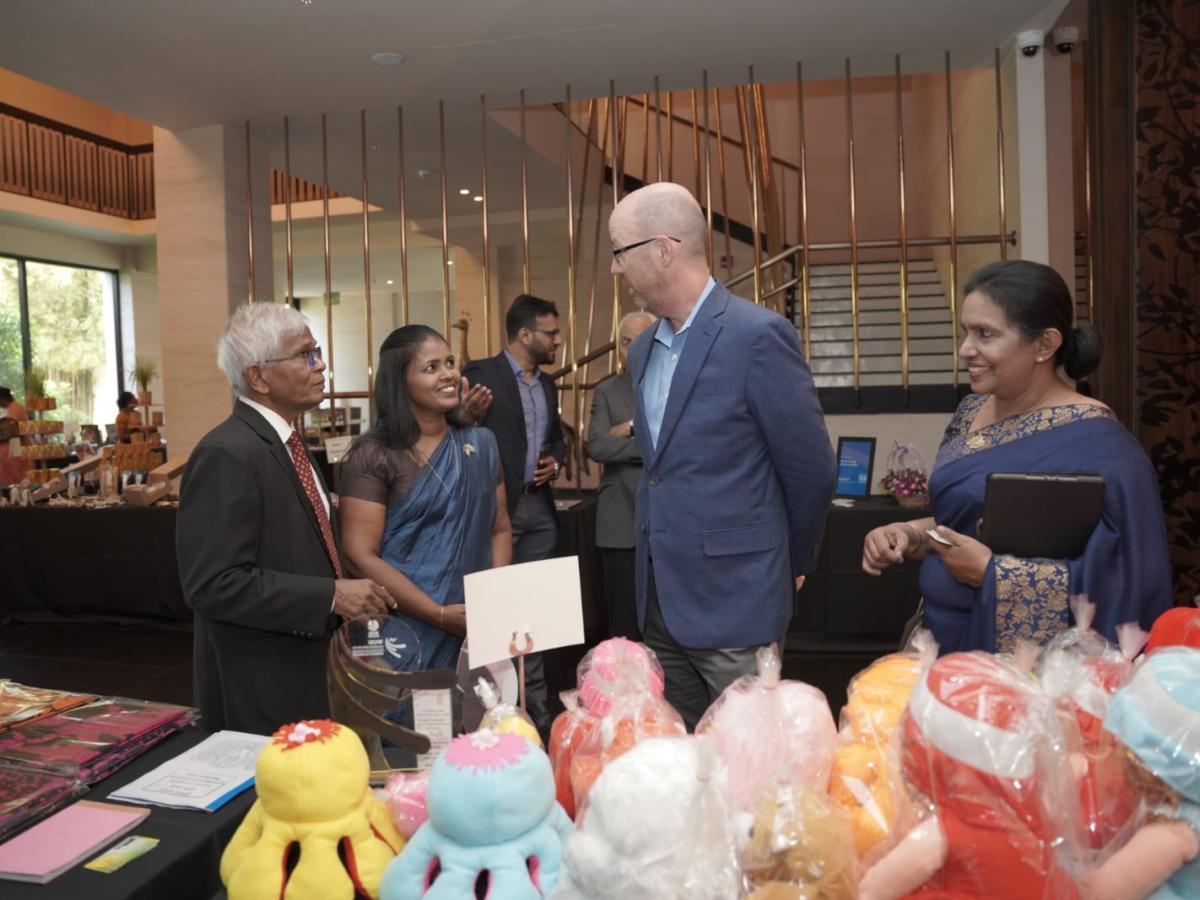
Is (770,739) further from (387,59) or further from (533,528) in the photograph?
(387,59)

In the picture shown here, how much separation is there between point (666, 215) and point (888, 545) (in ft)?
2.74

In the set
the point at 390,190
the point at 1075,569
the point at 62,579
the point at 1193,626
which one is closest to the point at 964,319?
the point at 1075,569

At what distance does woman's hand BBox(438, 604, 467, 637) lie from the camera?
2.00 metres

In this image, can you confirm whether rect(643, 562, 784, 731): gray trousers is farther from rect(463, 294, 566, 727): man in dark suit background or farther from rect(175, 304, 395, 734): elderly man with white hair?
rect(463, 294, 566, 727): man in dark suit background

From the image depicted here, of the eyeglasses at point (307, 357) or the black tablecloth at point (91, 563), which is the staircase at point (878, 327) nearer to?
the black tablecloth at point (91, 563)

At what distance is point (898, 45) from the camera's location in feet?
16.0

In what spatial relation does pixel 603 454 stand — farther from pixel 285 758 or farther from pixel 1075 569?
pixel 285 758

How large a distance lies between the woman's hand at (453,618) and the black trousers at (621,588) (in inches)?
67.8

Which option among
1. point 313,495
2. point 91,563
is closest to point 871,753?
point 313,495

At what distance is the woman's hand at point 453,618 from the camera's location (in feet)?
6.57

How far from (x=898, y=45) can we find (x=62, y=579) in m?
5.77

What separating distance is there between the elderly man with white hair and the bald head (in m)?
0.78

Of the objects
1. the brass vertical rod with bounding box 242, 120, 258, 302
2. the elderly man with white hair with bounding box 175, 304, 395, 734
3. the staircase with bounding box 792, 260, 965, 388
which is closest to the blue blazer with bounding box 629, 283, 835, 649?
the elderly man with white hair with bounding box 175, 304, 395, 734

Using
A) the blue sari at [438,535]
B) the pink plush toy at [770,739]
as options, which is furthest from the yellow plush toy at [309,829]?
the blue sari at [438,535]
